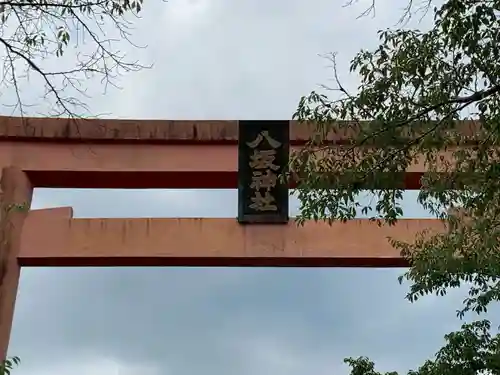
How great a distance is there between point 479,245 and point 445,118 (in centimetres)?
118

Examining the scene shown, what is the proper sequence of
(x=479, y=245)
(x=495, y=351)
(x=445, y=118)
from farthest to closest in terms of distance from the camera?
1. (x=495, y=351)
2. (x=479, y=245)
3. (x=445, y=118)

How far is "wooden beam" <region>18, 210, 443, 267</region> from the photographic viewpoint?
541 cm

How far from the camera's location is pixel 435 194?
132 inches

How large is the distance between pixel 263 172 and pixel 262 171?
0.01 m

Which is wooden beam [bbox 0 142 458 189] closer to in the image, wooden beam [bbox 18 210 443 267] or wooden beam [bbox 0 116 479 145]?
wooden beam [bbox 0 116 479 145]

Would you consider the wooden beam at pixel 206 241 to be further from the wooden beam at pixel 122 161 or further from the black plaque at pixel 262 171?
the wooden beam at pixel 122 161

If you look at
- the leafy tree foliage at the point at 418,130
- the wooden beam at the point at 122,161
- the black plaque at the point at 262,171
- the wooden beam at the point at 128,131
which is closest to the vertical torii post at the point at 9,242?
the wooden beam at the point at 122,161

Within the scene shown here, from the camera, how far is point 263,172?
→ 214 inches

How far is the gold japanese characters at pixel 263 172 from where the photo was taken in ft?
17.8

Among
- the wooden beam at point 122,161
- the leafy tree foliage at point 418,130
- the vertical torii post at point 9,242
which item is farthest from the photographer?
the wooden beam at point 122,161

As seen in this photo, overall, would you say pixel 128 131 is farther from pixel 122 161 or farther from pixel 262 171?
pixel 262 171

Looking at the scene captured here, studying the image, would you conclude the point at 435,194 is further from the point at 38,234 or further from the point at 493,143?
the point at 38,234

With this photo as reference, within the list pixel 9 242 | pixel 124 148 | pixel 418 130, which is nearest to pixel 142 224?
pixel 124 148

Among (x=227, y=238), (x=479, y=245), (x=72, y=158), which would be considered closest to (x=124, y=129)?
(x=72, y=158)
